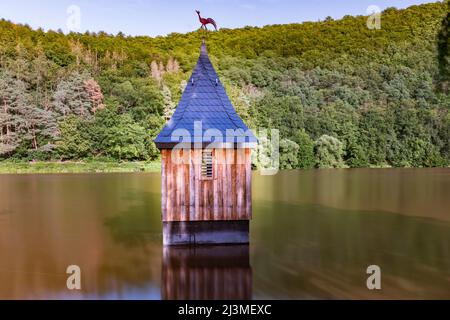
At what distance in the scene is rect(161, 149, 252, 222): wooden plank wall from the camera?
1287 cm

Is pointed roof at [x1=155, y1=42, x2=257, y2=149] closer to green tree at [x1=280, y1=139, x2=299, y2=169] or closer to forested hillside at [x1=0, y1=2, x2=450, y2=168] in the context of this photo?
forested hillside at [x1=0, y1=2, x2=450, y2=168]

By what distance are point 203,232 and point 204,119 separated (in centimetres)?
326

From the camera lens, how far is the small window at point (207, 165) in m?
13.1

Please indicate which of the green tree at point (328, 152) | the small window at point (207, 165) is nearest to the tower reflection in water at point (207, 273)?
the small window at point (207, 165)

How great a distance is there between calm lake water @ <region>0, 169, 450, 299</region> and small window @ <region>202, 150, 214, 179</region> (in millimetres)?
2113

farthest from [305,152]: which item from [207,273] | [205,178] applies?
[207,273]

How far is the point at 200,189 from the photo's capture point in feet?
42.6

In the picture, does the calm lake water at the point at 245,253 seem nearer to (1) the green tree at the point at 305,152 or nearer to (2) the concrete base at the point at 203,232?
(2) the concrete base at the point at 203,232

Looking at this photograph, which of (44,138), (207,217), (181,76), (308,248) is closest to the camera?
(207,217)

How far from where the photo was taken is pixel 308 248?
1420 cm

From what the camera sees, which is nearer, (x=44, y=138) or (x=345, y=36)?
(x=44, y=138)

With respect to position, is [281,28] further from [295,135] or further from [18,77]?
[18,77]
